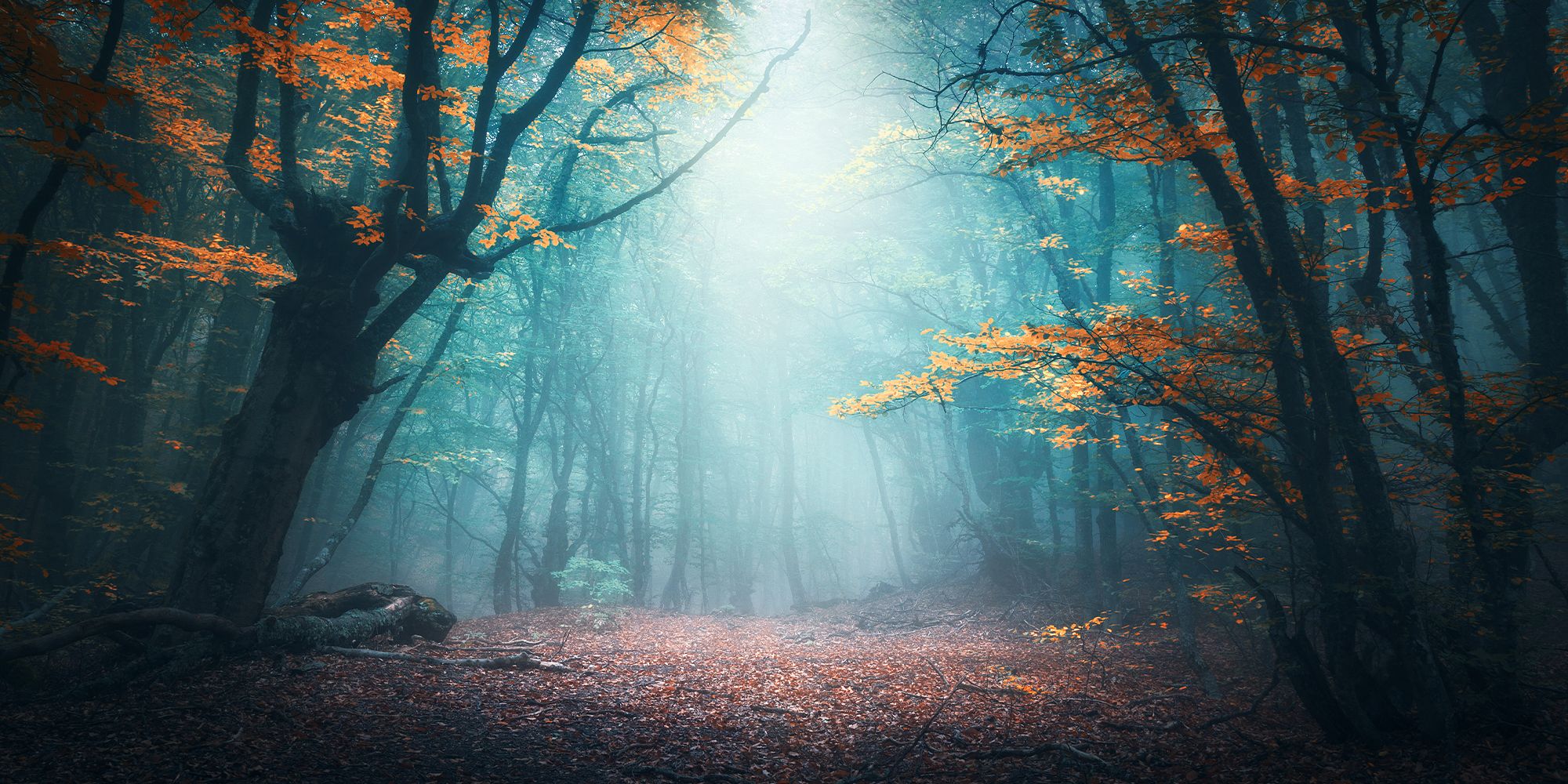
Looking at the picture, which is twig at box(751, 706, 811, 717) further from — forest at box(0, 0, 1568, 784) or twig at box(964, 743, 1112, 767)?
twig at box(964, 743, 1112, 767)

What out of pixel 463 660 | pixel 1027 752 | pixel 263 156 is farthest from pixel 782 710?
pixel 263 156

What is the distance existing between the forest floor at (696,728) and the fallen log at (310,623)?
34 cm

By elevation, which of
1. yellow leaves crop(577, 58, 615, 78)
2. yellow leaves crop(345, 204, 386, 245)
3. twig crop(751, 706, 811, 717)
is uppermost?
yellow leaves crop(577, 58, 615, 78)

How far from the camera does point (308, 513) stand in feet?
59.4

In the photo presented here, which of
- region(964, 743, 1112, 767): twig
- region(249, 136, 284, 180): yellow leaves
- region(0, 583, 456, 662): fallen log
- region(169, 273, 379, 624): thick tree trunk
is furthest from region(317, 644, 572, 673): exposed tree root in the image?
region(249, 136, 284, 180): yellow leaves

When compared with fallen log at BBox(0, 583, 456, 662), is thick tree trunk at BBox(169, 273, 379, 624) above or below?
above

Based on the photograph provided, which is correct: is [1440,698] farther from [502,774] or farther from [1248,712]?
[502,774]

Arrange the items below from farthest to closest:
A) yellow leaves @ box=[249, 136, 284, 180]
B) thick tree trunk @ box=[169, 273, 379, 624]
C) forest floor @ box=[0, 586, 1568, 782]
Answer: yellow leaves @ box=[249, 136, 284, 180] < thick tree trunk @ box=[169, 273, 379, 624] < forest floor @ box=[0, 586, 1568, 782]

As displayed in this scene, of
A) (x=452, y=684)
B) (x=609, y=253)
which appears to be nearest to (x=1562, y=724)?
(x=452, y=684)

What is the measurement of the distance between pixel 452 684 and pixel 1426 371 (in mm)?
11150

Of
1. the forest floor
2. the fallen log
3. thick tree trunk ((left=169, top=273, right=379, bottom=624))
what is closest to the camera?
the forest floor

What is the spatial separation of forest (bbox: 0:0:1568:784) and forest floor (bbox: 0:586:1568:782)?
2.3 inches

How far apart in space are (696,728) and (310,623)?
481cm

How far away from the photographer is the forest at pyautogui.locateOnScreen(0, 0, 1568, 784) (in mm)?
5320
